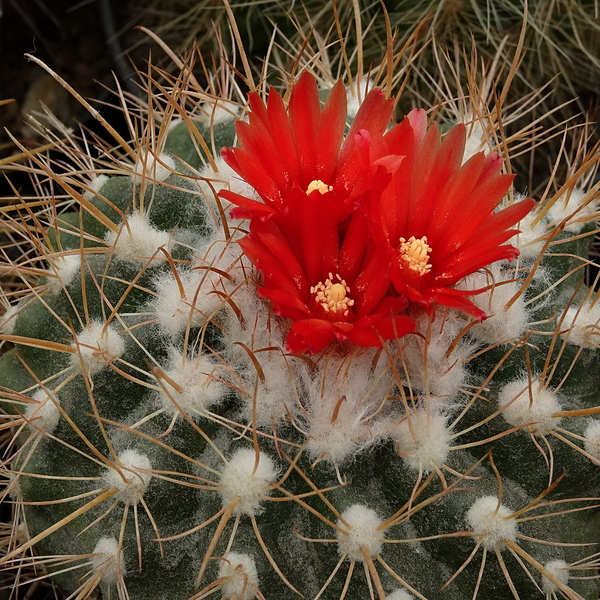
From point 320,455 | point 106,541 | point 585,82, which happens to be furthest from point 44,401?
point 585,82

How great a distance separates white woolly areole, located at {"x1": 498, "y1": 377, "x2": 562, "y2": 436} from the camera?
2.41 feet

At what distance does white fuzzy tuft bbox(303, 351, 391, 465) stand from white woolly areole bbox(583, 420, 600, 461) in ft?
0.78

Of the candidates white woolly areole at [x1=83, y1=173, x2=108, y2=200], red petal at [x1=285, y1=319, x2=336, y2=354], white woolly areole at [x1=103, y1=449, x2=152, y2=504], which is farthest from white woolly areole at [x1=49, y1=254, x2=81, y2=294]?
red petal at [x1=285, y1=319, x2=336, y2=354]

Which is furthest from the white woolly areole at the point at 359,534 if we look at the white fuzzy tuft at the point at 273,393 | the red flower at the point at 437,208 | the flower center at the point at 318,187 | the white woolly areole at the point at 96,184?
the white woolly areole at the point at 96,184

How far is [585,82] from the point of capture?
1548mm

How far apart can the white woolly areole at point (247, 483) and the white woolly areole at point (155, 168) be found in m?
0.36

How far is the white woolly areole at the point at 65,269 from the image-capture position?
0.84 m

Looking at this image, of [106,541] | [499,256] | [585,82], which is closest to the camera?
[499,256]

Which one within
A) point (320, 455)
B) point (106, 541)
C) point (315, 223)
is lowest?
point (106, 541)

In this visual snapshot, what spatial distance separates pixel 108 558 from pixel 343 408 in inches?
12.0

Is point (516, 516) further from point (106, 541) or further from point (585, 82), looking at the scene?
point (585, 82)

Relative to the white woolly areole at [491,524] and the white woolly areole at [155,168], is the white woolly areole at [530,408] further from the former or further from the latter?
the white woolly areole at [155,168]

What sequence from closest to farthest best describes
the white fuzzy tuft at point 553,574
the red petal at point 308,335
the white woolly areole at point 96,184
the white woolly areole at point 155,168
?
1. the red petal at point 308,335
2. the white fuzzy tuft at point 553,574
3. the white woolly areole at point 155,168
4. the white woolly areole at point 96,184

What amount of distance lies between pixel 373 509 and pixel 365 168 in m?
0.35
